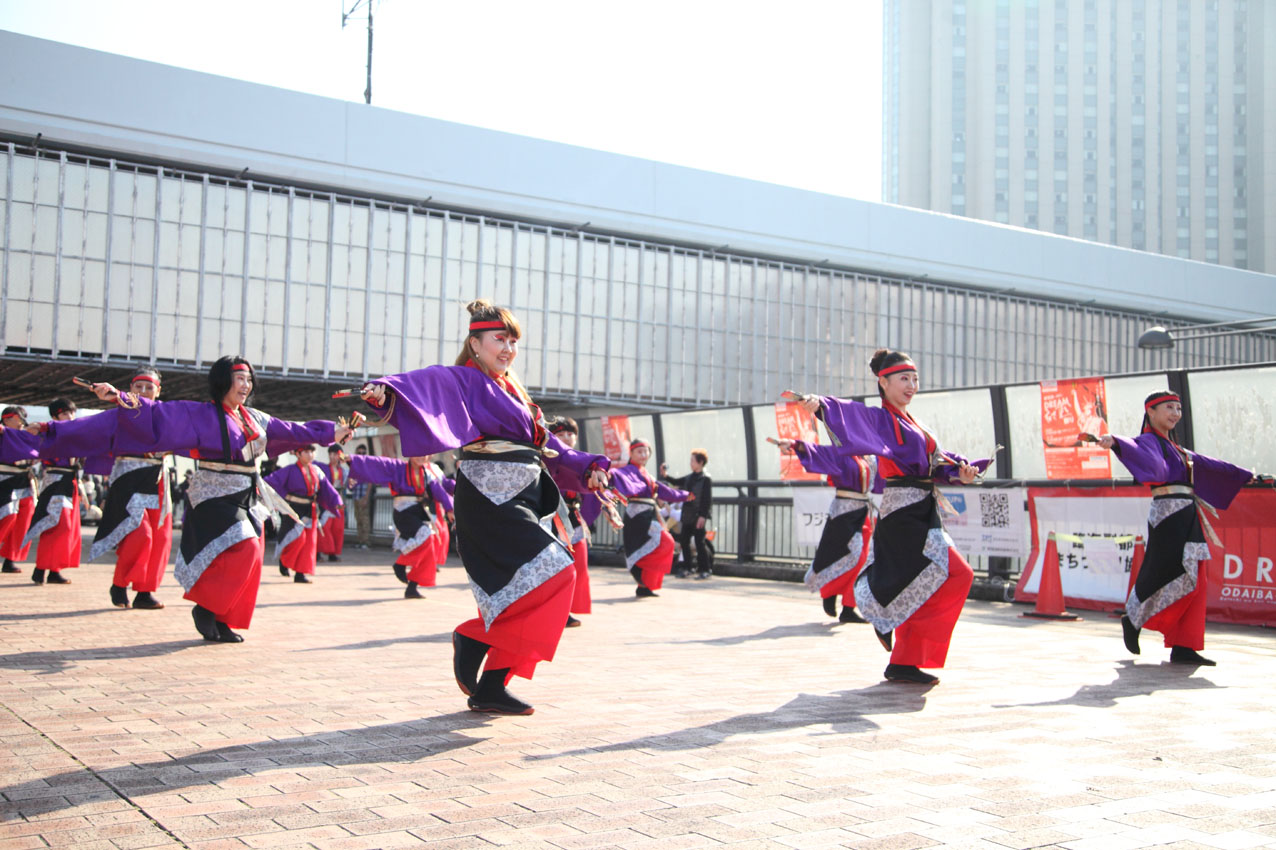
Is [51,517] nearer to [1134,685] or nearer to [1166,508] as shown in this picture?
[1134,685]

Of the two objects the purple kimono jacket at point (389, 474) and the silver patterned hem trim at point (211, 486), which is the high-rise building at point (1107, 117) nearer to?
the purple kimono jacket at point (389, 474)

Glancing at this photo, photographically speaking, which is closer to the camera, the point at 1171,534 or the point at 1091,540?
the point at 1171,534

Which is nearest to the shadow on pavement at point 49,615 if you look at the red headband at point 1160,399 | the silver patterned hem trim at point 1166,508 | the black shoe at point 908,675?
the black shoe at point 908,675

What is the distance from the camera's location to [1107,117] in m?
78.7

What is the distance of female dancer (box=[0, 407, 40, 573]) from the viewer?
11453 mm

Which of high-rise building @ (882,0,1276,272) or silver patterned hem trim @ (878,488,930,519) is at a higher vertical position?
high-rise building @ (882,0,1276,272)

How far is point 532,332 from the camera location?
22.5 m

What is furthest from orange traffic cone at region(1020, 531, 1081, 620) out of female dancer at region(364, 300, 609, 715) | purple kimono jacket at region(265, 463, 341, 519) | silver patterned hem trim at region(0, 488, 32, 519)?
silver patterned hem trim at region(0, 488, 32, 519)

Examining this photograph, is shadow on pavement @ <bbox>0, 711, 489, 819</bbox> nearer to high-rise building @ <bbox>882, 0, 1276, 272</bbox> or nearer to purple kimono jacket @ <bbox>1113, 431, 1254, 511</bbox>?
purple kimono jacket @ <bbox>1113, 431, 1254, 511</bbox>

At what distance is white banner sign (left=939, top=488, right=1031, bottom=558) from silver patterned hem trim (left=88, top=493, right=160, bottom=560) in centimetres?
737

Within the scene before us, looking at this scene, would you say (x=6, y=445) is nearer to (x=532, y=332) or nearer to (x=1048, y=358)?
(x=532, y=332)

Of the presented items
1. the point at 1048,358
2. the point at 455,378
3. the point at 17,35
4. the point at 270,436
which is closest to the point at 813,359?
the point at 1048,358

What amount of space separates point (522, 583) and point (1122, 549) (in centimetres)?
746

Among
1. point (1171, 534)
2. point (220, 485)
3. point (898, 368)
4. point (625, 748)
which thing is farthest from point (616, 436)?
point (625, 748)
